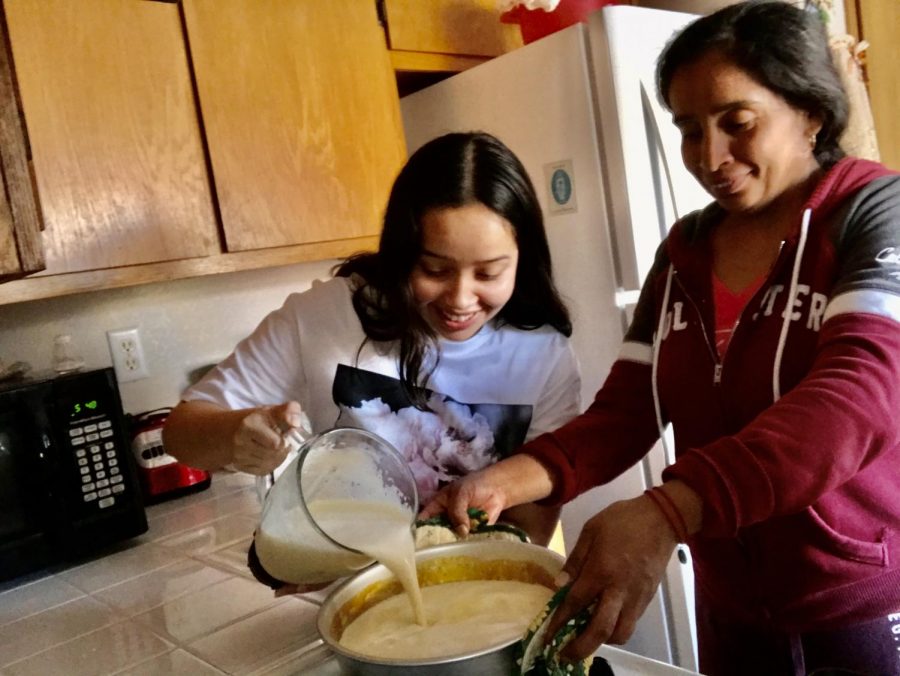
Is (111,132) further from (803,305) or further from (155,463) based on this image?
(803,305)

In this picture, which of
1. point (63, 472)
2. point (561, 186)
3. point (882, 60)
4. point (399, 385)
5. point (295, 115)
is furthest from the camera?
point (882, 60)

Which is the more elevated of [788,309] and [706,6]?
[706,6]

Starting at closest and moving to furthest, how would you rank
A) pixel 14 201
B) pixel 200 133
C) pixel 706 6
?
1. pixel 14 201
2. pixel 200 133
3. pixel 706 6

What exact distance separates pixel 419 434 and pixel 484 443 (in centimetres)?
9

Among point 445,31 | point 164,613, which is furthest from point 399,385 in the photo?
point 445,31

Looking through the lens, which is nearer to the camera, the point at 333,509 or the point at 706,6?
the point at 333,509

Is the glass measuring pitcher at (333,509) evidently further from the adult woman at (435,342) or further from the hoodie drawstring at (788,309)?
the hoodie drawstring at (788,309)

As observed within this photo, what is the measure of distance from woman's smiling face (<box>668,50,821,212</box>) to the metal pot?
0.45m

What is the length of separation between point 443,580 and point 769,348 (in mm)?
416

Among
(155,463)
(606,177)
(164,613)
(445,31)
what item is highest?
(445,31)

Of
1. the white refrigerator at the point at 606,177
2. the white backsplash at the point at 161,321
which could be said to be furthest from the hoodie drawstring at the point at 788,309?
the white backsplash at the point at 161,321

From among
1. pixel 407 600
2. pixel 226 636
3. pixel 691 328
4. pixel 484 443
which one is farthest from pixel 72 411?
pixel 691 328

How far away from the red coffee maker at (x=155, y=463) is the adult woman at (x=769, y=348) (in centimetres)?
83

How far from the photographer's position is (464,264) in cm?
96
